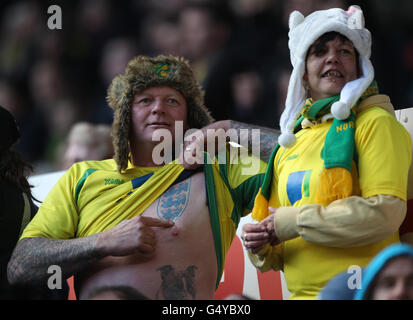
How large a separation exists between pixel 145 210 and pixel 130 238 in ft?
0.85

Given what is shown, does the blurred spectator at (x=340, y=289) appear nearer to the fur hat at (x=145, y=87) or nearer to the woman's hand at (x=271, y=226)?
the woman's hand at (x=271, y=226)

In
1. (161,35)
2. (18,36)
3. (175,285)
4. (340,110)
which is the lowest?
(175,285)

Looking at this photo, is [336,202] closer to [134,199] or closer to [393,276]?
[393,276]

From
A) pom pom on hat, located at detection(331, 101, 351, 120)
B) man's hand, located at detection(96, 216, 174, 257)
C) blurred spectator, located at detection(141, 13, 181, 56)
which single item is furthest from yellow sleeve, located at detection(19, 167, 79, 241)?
blurred spectator, located at detection(141, 13, 181, 56)

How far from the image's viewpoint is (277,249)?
252 centimetres

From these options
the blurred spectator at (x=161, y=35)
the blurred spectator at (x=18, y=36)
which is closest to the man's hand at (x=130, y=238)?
the blurred spectator at (x=161, y=35)

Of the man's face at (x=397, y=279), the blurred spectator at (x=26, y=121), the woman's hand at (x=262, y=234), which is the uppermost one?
the blurred spectator at (x=26, y=121)

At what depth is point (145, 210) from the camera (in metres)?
2.86

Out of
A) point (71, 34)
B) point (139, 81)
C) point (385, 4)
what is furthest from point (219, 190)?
point (71, 34)

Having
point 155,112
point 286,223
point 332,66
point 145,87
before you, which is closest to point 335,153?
point 286,223

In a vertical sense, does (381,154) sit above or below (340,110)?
below

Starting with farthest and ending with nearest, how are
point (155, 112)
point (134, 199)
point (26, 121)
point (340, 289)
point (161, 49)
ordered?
point (26, 121), point (161, 49), point (155, 112), point (134, 199), point (340, 289)

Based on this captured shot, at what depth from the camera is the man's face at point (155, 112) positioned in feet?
10.1
